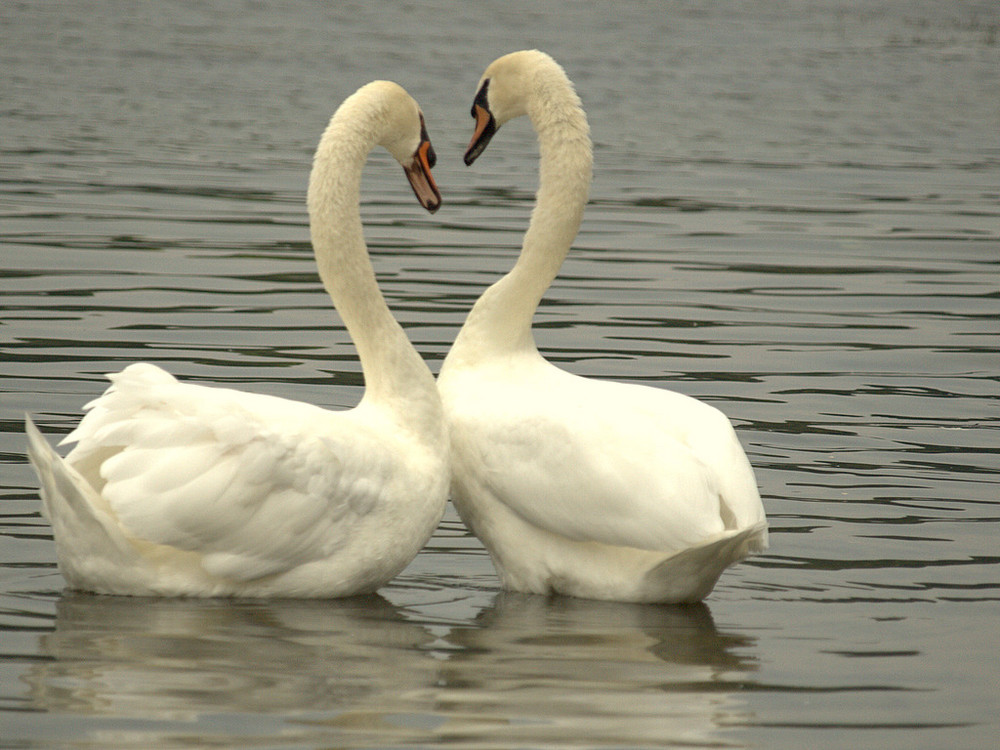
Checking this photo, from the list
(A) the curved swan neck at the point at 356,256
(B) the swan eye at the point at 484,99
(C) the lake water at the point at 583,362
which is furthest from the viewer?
(B) the swan eye at the point at 484,99

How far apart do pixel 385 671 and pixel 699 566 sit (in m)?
1.27

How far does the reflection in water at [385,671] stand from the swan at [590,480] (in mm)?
162

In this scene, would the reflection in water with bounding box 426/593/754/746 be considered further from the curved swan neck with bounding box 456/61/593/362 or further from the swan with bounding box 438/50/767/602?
the curved swan neck with bounding box 456/61/593/362

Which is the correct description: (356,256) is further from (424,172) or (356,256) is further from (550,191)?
(550,191)

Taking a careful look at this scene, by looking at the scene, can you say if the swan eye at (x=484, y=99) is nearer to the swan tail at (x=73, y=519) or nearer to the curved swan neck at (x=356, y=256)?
the curved swan neck at (x=356, y=256)

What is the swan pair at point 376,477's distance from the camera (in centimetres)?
612

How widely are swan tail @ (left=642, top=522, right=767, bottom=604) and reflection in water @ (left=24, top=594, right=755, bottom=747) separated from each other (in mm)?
72

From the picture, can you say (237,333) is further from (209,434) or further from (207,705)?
(207,705)

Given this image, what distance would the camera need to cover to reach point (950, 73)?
30.8 meters

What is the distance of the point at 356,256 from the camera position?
7.11m

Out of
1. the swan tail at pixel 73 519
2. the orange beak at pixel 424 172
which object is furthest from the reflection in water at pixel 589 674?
the orange beak at pixel 424 172

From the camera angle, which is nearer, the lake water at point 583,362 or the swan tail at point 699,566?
the lake water at point 583,362

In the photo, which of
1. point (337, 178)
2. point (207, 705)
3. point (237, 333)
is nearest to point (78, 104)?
point (237, 333)

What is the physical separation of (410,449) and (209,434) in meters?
0.82
